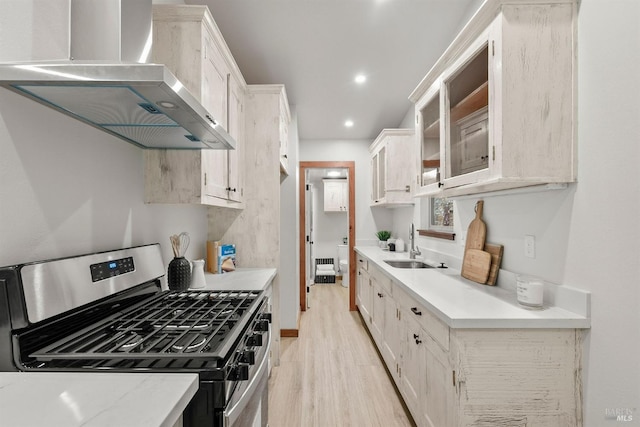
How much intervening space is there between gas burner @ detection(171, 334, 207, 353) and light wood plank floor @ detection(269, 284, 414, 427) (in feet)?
4.57

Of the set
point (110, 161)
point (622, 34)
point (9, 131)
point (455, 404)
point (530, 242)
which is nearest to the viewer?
point (9, 131)

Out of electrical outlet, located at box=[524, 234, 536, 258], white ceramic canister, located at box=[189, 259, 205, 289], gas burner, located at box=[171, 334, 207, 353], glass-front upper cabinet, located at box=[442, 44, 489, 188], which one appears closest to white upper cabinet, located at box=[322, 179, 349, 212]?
glass-front upper cabinet, located at box=[442, 44, 489, 188]

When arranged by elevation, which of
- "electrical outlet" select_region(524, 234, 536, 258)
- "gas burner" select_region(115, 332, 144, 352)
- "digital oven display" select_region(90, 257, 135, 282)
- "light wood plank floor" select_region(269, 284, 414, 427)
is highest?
"electrical outlet" select_region(524, 234, 536, 258)

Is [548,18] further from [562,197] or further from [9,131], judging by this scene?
[9,131]

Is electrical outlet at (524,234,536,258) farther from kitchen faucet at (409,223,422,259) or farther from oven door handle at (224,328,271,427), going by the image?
kitchen faucet at (409,223,422,259)

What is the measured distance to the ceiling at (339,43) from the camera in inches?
87.5

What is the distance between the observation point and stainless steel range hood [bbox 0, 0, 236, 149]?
0.85 metres

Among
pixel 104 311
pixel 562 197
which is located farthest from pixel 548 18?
pixel 104 311

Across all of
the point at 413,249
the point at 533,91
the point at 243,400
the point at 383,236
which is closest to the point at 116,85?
the point at 243,400

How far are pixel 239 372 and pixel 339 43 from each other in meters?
2.59

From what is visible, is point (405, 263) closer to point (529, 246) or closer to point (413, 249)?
point (413, 249)

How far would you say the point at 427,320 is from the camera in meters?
1.60

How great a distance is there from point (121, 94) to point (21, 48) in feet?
1.08

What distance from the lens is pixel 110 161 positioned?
4.56 ft
